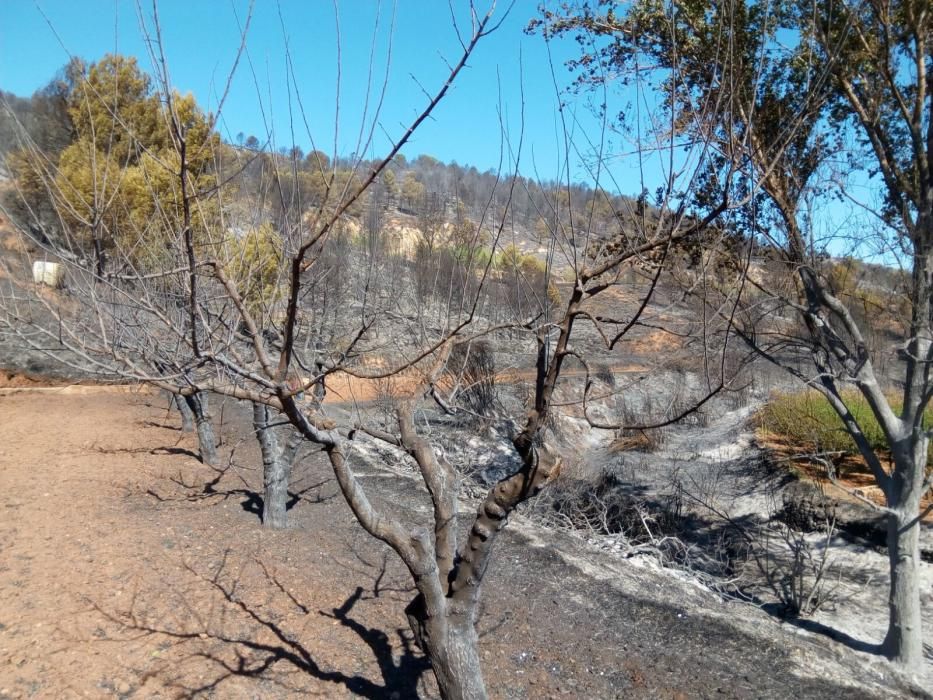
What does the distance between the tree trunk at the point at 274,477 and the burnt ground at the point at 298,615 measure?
0.68 feet

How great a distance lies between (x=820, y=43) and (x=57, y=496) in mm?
7259

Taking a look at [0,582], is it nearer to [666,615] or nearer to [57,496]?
[57,496]

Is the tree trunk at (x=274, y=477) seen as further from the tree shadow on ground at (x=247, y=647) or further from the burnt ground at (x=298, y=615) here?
the tree shadow on ground at (x=247, y=647)

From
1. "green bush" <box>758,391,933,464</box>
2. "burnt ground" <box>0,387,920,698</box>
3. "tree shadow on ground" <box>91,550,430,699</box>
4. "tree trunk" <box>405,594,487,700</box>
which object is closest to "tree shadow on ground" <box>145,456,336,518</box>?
"burnt ground" <box>0,387,920,698</box>

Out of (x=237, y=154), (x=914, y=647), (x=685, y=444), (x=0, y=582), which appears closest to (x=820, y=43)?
(x=237, y=154)

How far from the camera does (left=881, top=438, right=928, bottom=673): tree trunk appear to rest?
5.39 m

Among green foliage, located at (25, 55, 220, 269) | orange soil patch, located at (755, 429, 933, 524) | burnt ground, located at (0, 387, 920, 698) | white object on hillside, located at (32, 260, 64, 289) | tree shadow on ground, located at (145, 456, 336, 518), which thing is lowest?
tree shadow on ground, located at (145, 456, 336, 518)

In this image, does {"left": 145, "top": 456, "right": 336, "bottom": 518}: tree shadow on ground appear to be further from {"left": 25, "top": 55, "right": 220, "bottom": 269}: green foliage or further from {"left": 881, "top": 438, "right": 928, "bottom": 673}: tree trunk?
{"left": 881, "top": 438, "right": 928, "bottom": 673}: tree trunk

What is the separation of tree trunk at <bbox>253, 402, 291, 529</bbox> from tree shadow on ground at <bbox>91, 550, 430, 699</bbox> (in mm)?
1283

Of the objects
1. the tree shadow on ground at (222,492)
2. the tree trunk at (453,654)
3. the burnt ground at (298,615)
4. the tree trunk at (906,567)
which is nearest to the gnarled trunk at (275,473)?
the burnt ground at (298,615)

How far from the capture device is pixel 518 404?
13438 millimetres

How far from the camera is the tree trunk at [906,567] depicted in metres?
5.39

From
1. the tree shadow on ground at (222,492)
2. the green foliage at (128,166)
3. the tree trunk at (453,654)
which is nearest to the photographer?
the tree trunk at (453,654)

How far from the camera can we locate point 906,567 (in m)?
5.45
